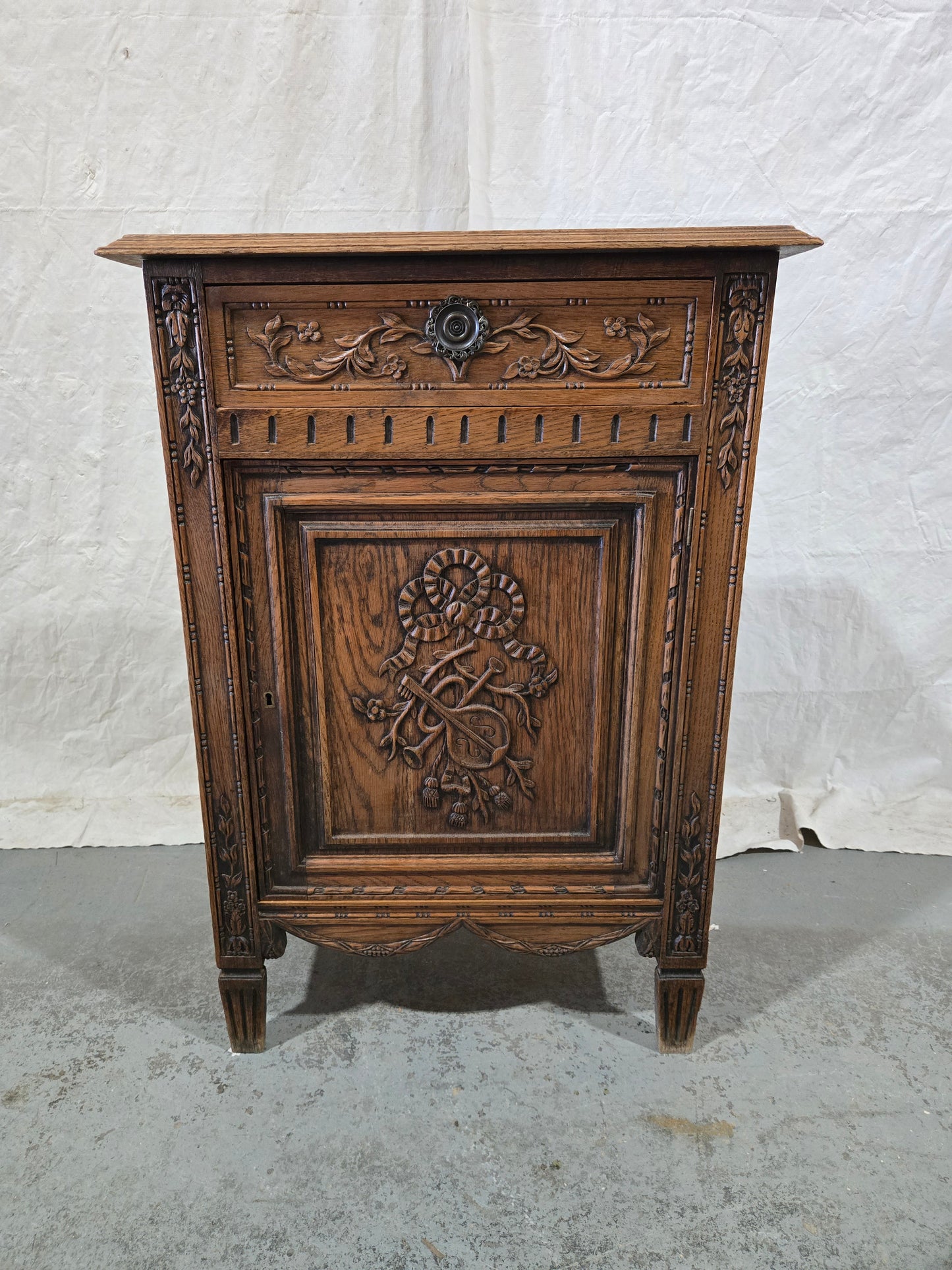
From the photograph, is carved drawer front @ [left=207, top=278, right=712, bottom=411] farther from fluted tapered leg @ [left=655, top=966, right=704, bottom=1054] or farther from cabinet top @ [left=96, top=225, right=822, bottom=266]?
fluted tapered leg @ [left=655, top=966, right=704, bottom=1054]

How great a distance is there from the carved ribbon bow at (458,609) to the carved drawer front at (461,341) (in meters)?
0.24

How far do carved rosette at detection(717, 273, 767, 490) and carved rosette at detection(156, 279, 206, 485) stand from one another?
0.72 metres

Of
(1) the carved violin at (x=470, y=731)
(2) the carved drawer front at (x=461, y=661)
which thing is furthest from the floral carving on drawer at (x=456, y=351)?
(1) the carved violin at (x=470, y=731)

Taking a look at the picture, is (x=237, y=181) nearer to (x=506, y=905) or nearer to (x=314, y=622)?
(x=314, y=622)

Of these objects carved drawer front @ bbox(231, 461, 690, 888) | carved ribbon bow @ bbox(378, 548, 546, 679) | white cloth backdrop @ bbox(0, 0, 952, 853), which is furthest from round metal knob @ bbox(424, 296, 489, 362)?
white cloth backdrop @ bbox(0, 0, 952, 853)

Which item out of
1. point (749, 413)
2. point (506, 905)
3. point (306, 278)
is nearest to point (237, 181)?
point (306, 278)

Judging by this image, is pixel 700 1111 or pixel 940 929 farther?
pixel 940 929

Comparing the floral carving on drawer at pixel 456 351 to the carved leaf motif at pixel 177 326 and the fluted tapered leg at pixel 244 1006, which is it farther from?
the fluted tapered leg at pixel 244 1006

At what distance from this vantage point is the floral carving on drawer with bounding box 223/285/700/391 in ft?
3.69

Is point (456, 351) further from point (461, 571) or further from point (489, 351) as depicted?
point (461, 571)

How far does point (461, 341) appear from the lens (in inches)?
44.6

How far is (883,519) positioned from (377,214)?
4.62ft

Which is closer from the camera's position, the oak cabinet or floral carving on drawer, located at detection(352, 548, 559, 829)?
the oak cabinet

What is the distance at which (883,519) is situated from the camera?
80.9 inches
